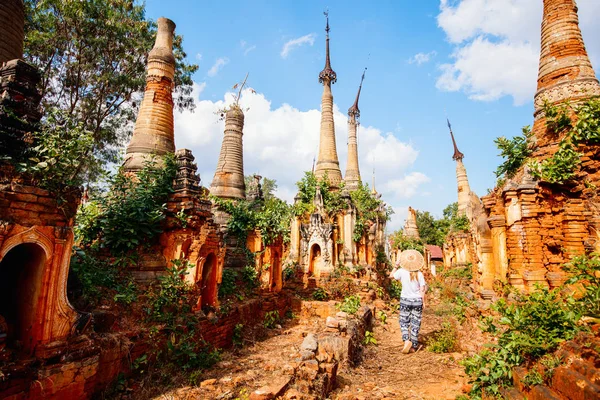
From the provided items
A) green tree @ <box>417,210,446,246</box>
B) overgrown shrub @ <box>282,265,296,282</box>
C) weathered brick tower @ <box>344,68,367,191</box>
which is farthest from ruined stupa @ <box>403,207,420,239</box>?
overgrown shrub @ <box>282,265,296,282</box>

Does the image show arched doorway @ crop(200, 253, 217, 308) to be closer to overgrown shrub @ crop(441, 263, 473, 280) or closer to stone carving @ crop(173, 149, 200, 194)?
stone carving @ crop(173, 149, 200, 194)

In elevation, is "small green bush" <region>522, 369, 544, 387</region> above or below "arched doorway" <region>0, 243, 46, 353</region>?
below

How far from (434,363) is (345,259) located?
8.96 metres

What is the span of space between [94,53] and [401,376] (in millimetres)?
14991

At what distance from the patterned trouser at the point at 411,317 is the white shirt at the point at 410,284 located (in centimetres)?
9

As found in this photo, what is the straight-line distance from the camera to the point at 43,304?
4043 millimetres

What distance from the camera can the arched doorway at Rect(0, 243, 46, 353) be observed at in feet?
13.2

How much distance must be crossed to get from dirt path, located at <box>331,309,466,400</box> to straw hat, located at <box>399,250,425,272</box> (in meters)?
1.66

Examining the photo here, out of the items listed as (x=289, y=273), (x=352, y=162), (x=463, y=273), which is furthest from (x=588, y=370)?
(x=352, y=162)

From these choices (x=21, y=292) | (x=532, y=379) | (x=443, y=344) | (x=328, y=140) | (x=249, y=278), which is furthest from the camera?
(x=328, y=140)

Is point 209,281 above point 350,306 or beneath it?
above

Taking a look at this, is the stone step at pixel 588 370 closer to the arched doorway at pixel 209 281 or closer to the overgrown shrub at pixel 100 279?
the overgrown shrub at pixel 100 279

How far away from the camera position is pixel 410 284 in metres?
6.96

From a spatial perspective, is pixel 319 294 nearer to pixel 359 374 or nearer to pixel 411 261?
pixel 411 261
